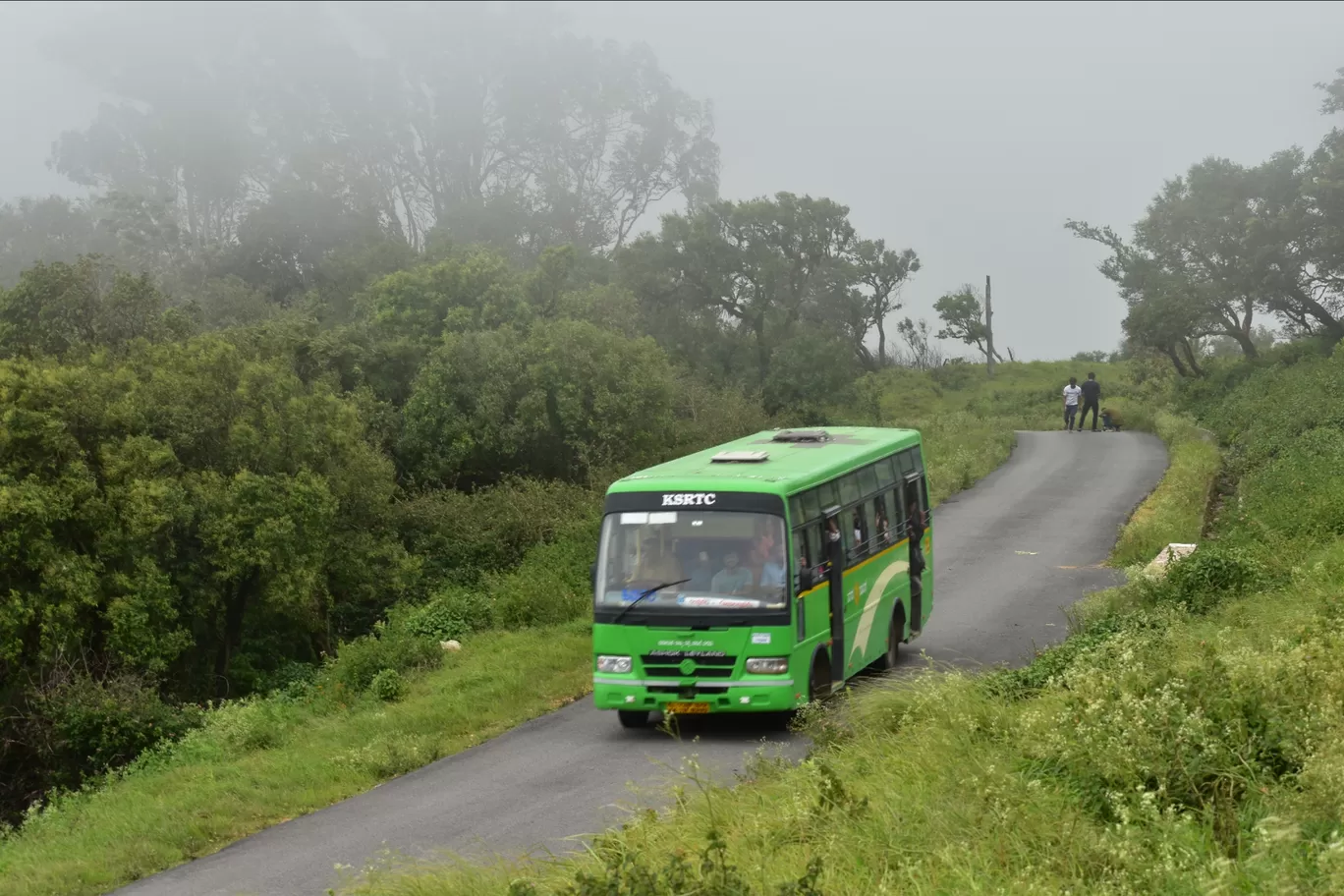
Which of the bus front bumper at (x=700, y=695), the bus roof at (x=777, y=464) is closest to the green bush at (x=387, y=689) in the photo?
the bus roof at (x=777, y=464)

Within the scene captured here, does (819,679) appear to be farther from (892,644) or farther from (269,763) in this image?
(269,763)

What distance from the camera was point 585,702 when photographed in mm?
17266

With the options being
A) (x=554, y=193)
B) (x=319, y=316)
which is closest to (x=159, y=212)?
(x=554, y=193)

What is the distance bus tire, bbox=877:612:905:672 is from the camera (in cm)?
1728

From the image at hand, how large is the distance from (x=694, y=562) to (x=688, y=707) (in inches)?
56.3

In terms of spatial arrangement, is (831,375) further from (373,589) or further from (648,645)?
(648,645)

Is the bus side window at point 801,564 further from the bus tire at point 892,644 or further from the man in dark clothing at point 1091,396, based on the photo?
the man in dark clothing at point 1091,396

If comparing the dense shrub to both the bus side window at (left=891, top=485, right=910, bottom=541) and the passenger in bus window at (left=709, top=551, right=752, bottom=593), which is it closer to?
the passenger in bus window at (left=709, top=551, right=752, bottom=593)

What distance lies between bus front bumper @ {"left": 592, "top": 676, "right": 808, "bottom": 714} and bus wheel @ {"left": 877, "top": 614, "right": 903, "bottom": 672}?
3.28 m

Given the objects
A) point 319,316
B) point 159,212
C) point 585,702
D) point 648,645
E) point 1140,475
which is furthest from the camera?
point 159,212

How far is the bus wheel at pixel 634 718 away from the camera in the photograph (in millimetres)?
15250

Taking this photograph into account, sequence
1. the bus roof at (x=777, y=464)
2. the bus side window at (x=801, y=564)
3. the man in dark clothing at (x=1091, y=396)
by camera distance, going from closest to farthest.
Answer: the bus side window at (x=801, y=564), the bus roof at (x=777, y=464), the man in dark clothing at (x=1091, y=396)

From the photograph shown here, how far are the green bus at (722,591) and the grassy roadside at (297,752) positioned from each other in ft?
8.34

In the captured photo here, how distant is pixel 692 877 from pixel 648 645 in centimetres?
696
